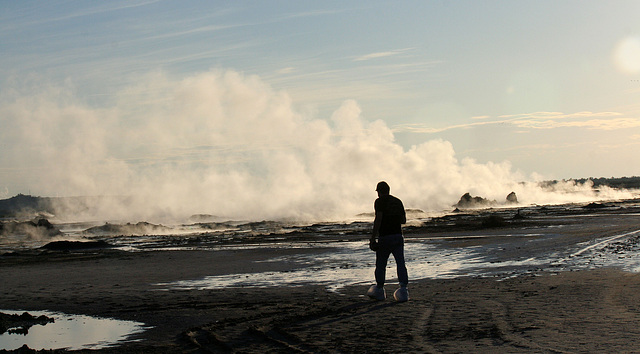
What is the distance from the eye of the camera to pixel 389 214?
13.0 metres

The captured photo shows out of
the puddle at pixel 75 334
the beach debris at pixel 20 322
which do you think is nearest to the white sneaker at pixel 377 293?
the puddle at pixel 75 334

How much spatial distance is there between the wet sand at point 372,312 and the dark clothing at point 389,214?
1377mm

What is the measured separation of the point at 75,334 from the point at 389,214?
19.6 ft

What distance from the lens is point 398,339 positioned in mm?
8953

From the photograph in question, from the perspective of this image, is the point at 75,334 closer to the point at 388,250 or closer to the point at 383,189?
the point at 388,250

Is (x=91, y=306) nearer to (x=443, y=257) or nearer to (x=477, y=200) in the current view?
(x=443, y=257)

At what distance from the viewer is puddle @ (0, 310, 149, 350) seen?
10.1 meters

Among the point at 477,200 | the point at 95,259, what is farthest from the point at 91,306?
the point at 477,200

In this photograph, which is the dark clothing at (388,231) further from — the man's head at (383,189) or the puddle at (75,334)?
the puddle at (75,334)

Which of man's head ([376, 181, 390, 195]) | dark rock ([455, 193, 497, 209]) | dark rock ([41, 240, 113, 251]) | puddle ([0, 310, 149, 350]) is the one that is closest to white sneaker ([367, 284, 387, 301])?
man's head ([376, 181, 390, 195])

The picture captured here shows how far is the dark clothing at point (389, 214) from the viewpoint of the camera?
1294 centimetres

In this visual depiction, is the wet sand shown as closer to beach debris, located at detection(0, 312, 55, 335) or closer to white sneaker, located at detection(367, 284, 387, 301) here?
white sneaker, located at detection(367, 284, 387, 301)

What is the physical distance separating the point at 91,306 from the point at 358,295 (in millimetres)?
5683

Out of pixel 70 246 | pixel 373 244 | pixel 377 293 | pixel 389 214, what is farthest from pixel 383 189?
pixel 70 246
